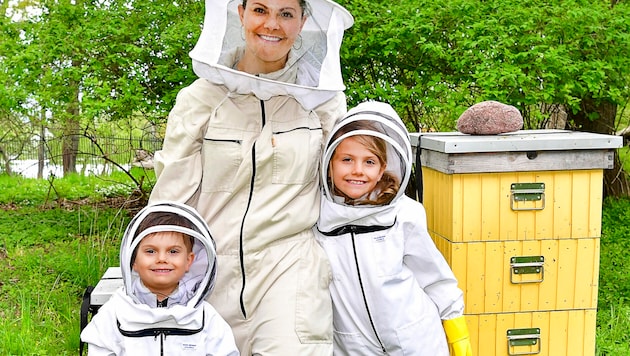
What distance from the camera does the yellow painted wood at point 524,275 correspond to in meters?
2.90

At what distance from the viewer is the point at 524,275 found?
9.66ft

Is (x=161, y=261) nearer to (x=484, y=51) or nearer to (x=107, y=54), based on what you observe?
(x=484, y=51)

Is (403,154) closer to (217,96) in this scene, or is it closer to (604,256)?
(217,96)

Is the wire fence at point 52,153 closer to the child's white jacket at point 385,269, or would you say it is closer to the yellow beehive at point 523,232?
the yellow beehive at point 523,232

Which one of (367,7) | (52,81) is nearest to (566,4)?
(367,7)

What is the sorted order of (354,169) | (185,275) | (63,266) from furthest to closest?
1. (63,266)
2. (354,169)
3. (185,275)

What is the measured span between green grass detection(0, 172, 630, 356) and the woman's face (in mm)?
2162

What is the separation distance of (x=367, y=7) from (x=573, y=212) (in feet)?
7.95

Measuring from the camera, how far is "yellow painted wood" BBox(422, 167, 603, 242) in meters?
2.87

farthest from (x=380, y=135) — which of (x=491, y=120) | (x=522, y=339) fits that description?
(x=522, y=339)

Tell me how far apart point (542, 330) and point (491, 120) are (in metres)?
0.90

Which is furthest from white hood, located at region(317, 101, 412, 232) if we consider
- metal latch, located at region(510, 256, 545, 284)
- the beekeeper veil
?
metal latch, located at region(510, 256, 545, 284)

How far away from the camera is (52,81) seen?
5297mm

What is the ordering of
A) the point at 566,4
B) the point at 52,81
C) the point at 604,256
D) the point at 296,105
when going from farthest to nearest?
the point at 604,256
the point at 52,81
the point at 566,4
the point at 296,105
